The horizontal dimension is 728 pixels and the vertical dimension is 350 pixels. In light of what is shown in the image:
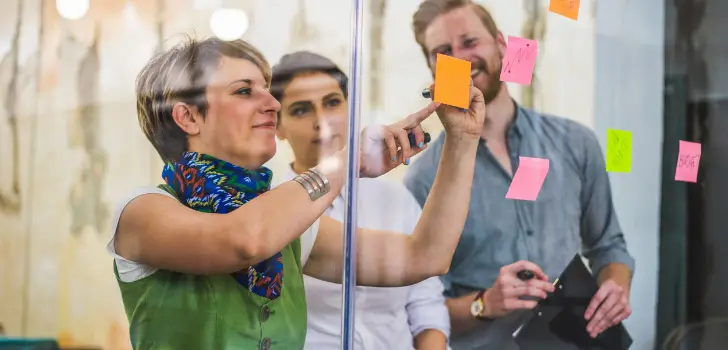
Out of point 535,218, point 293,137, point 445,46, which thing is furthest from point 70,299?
point 535,218

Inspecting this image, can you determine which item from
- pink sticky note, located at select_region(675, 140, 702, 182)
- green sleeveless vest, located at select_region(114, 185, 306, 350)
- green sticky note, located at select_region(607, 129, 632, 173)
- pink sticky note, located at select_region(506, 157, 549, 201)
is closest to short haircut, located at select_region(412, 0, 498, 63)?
pink sticky note, located at select_region(506, 157, 549, 201)

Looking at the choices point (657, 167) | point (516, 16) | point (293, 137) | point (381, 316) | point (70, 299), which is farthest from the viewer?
point (657, 167)

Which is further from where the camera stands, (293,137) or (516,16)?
(516,16)

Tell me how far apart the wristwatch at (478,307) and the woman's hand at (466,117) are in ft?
1.20

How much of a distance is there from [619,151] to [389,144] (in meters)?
0.72

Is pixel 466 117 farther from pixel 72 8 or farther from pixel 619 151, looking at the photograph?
pixel 72 8

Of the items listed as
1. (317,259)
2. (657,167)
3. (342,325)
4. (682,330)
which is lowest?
(682,330)

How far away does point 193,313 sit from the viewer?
1288 mm

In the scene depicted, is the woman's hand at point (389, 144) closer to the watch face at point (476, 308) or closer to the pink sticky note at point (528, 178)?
the pink sticky note at point (528, 178)

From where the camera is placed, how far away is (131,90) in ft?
4.27

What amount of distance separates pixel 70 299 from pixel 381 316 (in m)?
0.61

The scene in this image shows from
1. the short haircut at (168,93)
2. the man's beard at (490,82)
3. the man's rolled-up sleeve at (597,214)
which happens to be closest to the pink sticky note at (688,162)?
the man's rolled-up sleeve at (597,214)

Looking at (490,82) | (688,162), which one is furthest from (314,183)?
(688,162)

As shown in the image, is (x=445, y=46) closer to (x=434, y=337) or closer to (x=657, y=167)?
(x=434, y=337)
